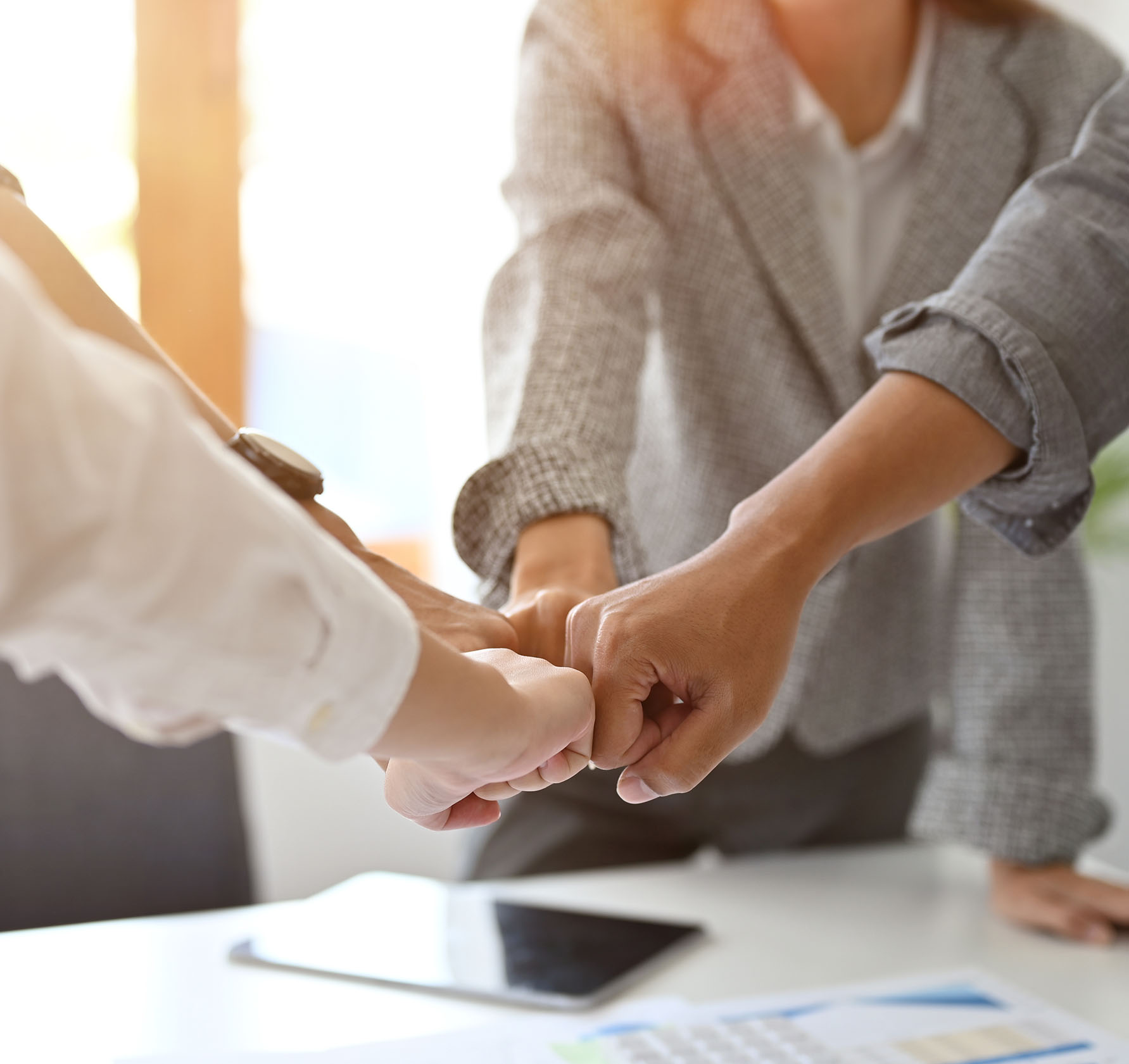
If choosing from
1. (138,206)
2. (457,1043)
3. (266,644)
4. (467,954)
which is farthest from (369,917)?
(138,206)

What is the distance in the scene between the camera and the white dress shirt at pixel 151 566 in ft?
0.91

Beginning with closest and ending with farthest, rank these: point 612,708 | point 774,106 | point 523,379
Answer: point 612,708, point 523,379, point 774,106

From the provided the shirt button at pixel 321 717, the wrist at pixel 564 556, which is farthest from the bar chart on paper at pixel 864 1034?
the shirt button at pixel 321 717

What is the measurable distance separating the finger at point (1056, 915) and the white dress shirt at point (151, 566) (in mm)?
717

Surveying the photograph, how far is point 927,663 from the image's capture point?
3.55 feet

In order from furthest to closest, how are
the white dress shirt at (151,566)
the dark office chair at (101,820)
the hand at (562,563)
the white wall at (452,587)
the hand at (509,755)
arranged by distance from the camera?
the white wall at (452,587)
the dark office chair at (101,820)
the hand at (562,563)
the hand at (509,755)
the white dress shirt at (151,566)

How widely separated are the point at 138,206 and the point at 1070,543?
1.98 meters

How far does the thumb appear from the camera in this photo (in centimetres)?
54

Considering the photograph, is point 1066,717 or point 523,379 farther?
point 1066,717

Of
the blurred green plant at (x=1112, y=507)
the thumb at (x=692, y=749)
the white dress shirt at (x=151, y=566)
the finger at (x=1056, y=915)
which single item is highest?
the white dress shirt at (x=151, y=566)

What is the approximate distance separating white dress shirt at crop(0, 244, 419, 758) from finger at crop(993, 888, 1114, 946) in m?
0.72

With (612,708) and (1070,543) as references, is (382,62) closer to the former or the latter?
(1070,543)

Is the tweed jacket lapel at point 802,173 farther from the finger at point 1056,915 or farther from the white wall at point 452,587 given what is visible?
the white wall at point 452,587

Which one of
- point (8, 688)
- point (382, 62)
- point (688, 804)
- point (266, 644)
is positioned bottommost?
point (688, 804)
